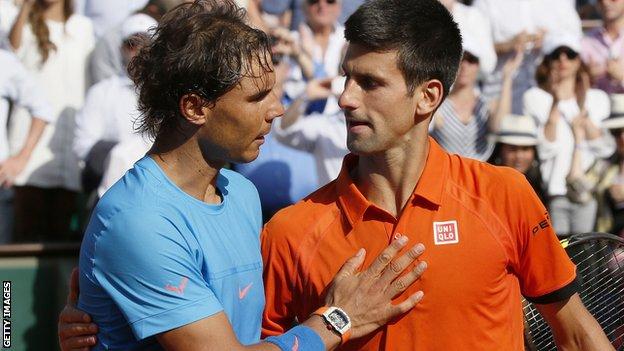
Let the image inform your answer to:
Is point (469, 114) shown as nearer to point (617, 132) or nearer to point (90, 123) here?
point (617, 132)

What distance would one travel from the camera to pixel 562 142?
7355 mm

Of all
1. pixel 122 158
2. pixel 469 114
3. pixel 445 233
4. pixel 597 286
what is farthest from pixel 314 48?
pixel 445 233

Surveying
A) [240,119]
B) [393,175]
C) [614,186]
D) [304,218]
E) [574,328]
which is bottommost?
[614,186]

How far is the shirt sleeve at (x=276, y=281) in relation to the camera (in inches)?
137

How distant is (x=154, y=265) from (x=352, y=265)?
68cm

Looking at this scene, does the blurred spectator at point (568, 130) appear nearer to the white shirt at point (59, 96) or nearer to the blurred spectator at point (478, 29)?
the blurred spectator at point (478, 29)

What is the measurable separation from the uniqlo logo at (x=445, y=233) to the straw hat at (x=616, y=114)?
4061 millimetres

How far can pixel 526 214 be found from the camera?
11.1ft

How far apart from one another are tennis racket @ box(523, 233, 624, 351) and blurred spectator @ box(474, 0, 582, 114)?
3.53m

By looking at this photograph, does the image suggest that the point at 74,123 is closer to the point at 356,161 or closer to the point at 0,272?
the point at 0,272

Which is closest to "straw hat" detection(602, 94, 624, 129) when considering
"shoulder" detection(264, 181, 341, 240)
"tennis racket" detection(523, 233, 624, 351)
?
"tennis racket" detection(523, 233, 624, 351)

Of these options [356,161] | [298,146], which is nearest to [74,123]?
[298,146]

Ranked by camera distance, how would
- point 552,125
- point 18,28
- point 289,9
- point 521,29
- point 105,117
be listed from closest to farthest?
point 105,117 < point 18,28 < point 552,125 < point 289,9 < point 521,29

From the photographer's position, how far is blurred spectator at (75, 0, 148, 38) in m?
7.27
